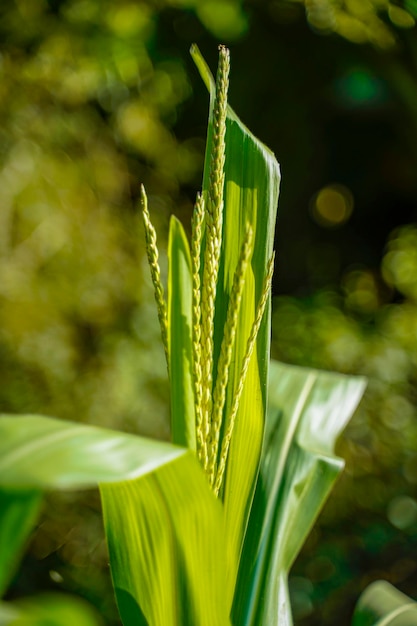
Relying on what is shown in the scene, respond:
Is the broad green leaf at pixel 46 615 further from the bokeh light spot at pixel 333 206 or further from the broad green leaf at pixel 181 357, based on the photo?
the bokeh light spot at pixel 333 206

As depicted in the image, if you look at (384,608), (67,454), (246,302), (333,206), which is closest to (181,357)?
(246,302)

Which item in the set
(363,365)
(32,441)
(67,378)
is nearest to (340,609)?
(363,365)

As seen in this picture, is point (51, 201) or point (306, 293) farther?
point (306, 293)

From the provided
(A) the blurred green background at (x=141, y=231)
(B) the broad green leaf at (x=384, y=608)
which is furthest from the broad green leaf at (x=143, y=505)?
(A) the blurred green background at (x=141, y=231)

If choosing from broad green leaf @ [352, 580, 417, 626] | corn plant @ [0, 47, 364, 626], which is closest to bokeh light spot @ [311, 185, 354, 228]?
broad green leaf @ [352, 580, 417, 626]

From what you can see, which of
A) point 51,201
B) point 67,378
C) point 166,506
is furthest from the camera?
point 51,201

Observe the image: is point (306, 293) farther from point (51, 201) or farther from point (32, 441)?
point (32, 441)

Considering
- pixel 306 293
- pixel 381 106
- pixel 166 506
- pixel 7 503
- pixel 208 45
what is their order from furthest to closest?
pixel 306 293 < pixel 381 106 < pixel 208 45 < pixel 166 506 < pixel 7 503
